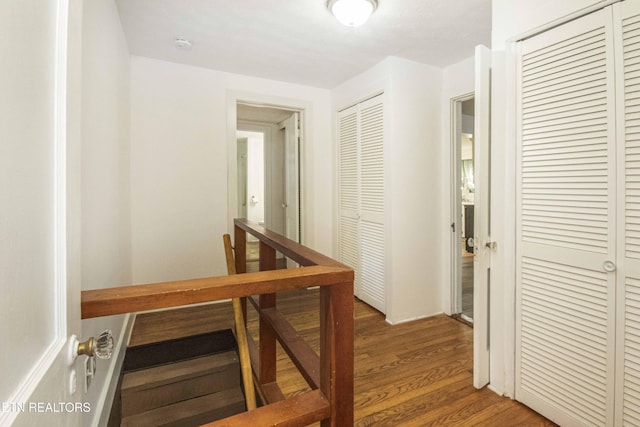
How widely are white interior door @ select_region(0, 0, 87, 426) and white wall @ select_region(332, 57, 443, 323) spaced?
7.49 feet

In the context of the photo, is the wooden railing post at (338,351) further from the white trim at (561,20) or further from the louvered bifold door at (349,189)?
the louvered bifold door at (349,189)

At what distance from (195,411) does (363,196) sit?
222 centimetres

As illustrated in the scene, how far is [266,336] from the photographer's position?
1.49 meters

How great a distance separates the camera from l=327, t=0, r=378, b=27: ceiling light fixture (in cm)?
176

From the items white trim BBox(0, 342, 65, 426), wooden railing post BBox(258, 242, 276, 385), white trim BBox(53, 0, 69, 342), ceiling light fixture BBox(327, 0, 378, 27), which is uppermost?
ceiling light fixture BBox(327, 0, 378, 27)

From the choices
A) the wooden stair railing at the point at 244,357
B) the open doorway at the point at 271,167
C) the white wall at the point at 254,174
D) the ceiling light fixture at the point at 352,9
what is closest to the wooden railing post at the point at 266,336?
the wooden stair railing at the point at 244,357

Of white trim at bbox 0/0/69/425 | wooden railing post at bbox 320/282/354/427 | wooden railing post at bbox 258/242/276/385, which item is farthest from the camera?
wooden railing post at bbox 258/242/276/385

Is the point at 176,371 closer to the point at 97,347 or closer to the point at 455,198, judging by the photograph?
the point at 97,347

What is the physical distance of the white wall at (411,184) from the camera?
2.60 meters

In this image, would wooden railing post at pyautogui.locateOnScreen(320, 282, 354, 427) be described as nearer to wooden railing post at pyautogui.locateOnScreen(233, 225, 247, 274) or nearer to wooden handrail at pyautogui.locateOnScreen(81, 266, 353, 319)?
wooden handrail at pyautogui.locateOnScreen(81, 266, 353, 319)

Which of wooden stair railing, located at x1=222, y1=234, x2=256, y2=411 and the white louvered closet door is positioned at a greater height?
the white louvered closet door

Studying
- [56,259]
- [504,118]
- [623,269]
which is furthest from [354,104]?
[56,259]

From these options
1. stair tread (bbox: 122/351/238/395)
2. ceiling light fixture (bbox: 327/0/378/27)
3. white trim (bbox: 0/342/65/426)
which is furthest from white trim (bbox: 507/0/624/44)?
stair tread (bbox: 122/351/238/395)

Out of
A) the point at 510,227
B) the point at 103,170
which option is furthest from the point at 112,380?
the point at 510,227
